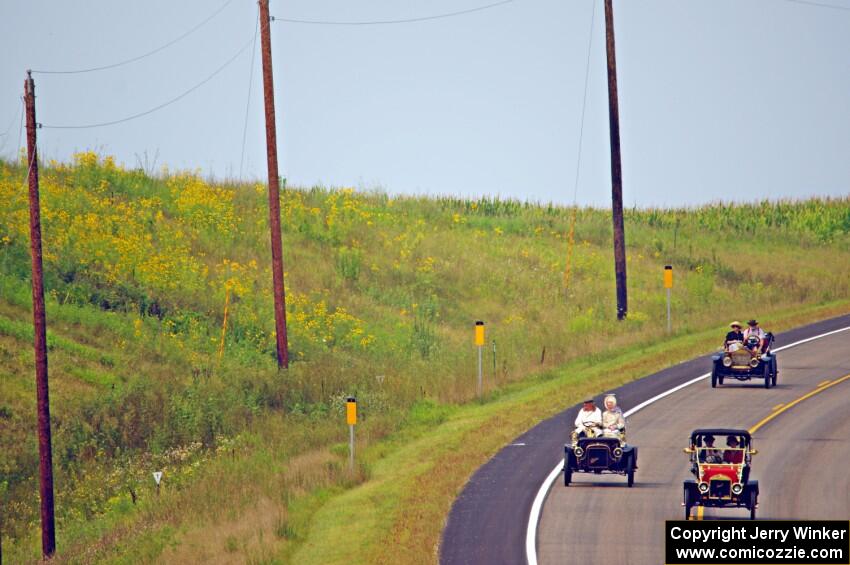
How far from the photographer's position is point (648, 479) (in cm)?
2214

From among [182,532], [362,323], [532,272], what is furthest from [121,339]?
[532,272]

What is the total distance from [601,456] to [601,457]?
0.06 feet

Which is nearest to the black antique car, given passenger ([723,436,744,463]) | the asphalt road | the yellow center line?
the asphalt road

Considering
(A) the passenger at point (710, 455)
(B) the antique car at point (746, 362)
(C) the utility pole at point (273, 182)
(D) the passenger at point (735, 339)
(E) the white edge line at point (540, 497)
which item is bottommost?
(E) the white edge line at point (540, 497)

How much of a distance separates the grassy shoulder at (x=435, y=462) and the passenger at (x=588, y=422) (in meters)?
2.42

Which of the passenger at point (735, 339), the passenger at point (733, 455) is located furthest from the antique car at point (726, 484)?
the passenger at point (735, 339)

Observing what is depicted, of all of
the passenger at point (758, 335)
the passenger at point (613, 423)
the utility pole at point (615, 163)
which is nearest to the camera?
the passenger at point (613, 423)

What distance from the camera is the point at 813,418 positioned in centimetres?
2667

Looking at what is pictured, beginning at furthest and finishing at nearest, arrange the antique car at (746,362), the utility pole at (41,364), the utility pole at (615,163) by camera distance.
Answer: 1. the utility pole at (615,163)
2. the antique car at (746,362)
3. the utility pole at (41,364)

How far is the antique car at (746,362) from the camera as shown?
3003 centimetres

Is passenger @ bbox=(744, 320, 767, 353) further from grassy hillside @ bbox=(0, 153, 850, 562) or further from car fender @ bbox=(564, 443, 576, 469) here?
car fender @ bbox=(564, 443, 576, 469)

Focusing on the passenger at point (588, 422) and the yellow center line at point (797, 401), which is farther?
the yellow center line at point (797, 401)

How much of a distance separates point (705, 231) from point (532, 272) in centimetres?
1497

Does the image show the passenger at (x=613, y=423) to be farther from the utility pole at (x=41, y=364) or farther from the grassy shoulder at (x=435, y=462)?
the utility pole at (x=41, y=364)
